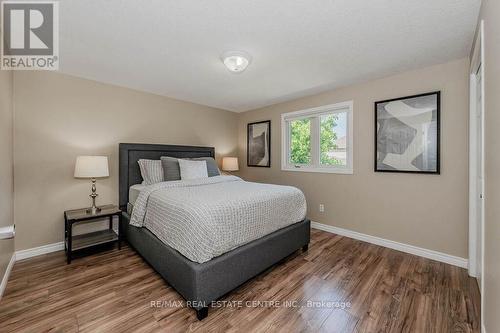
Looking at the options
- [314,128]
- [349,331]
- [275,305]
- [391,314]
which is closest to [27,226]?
[275,305]

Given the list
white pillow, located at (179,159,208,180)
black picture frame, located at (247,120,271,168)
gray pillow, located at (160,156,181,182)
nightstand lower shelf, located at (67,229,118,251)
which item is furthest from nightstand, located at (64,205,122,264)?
black picture frame, located at (247,120,271,168)

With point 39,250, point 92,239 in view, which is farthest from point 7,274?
point 92,239

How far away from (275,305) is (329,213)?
6.80 feet

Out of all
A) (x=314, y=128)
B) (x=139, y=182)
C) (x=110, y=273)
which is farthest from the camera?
(x=314, y=128)

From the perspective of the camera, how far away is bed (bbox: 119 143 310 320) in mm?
1681

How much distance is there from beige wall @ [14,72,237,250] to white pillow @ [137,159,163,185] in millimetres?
401

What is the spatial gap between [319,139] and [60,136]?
3684 millimetres

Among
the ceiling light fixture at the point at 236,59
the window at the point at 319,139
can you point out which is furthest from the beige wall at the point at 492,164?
the window at the point at 319,139

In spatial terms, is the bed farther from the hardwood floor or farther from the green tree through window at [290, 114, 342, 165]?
the green tree through window at [290, 114, 342, 165]

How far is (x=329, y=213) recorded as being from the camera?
140 inches

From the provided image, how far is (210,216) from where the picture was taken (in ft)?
5.82

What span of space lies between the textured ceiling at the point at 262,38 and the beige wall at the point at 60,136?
31cm

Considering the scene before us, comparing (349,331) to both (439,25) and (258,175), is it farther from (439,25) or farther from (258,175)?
(258,175)

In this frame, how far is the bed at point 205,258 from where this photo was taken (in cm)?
168
